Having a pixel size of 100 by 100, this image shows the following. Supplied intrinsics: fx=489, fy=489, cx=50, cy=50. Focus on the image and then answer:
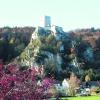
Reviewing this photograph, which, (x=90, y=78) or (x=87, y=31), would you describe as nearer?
(x=90, y=78)

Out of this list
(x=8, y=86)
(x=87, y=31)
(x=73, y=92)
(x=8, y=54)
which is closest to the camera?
(x=8, y=86)

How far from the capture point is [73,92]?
221ft

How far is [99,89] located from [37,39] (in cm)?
3356

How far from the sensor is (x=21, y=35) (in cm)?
11319

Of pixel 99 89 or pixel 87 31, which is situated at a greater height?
pixel 87 31

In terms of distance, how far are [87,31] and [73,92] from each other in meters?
73.9

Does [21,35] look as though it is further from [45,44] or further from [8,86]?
[8,86]

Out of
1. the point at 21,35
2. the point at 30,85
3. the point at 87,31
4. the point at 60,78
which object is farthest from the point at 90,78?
the point at 30,85

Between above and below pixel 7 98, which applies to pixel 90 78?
below

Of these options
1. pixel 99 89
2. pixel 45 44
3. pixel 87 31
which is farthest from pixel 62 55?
pixel 87 31

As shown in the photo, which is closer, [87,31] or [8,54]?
[8,54]

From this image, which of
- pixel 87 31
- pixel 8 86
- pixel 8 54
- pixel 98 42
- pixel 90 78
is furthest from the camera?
pixel 87 31

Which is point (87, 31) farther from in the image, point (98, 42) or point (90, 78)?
point (90, 78)

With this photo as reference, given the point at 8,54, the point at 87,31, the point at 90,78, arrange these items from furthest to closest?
the point at 87,31
the point at 8,54
the point at 90,78
